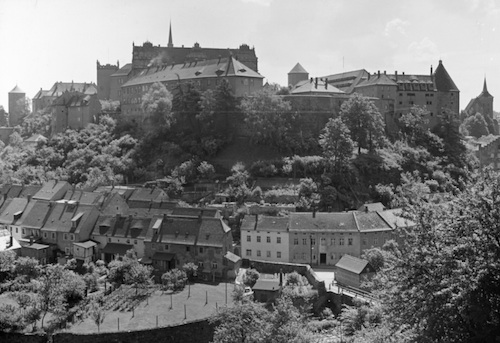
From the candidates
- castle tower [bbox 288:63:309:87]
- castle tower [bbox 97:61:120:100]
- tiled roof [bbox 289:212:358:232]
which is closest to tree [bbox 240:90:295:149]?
tiled roof [bbox 289:212:358:232]

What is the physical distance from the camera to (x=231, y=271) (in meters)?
36.4

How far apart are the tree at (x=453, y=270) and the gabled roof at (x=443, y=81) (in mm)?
62755

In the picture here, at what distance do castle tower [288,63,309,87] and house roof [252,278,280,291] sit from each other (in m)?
54.7

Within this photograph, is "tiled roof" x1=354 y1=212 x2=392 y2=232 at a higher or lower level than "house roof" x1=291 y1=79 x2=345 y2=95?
lower

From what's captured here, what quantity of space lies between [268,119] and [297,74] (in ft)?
98.6

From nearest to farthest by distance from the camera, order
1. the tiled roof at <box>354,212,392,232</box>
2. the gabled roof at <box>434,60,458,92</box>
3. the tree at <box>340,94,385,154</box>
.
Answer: the tiled roof at <box>354,212,392,232</box>, the tree at <box>340,94,385,154</box>, the gabled roof at <box>434,60,458,92</box>

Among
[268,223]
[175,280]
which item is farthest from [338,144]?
[175,280]

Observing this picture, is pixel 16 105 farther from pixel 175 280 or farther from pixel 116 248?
pixel 175 280

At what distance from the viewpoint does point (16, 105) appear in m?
104

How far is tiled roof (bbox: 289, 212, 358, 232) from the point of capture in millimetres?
39969

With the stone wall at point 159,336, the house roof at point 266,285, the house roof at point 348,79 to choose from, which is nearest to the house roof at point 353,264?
the house roof at point 266,285

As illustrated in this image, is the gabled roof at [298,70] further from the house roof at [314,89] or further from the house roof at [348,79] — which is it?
the house roof at [314,89]

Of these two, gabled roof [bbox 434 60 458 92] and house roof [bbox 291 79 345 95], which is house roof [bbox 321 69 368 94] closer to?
house roof [bbox 291 79 345 95]

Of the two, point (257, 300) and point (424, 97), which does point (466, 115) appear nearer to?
point (424, 97)
